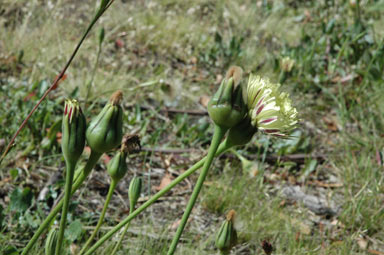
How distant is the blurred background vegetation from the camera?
1542 mm

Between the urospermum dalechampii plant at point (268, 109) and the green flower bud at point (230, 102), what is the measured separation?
0.06 m

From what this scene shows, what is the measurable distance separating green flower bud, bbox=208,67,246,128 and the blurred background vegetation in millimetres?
300

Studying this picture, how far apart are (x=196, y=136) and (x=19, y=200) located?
3.18 ft

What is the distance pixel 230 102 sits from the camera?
2.35 feet

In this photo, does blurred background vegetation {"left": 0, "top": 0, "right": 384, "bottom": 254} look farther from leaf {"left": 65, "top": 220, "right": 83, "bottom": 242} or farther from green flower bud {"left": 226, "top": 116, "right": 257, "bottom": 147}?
green flower bud {"left": 226, "top": 116, "right": 257, "bottom": 147}

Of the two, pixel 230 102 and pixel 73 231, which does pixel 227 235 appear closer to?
pixel 230 102

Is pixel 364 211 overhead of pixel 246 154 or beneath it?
beneath

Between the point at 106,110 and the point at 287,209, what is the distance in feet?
4.12

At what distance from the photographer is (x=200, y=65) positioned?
298 cm

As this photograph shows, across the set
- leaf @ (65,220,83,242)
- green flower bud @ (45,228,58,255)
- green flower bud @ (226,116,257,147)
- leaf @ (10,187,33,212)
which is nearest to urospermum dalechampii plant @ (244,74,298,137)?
green flower bud @ (226,116,257,147)

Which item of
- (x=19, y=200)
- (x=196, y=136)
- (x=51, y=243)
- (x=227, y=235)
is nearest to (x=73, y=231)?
(x=19, y=200)

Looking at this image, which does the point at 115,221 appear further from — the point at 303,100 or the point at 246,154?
the point at 303,100

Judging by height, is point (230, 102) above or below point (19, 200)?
above

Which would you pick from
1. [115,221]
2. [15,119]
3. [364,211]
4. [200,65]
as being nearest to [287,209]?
[364,211]
